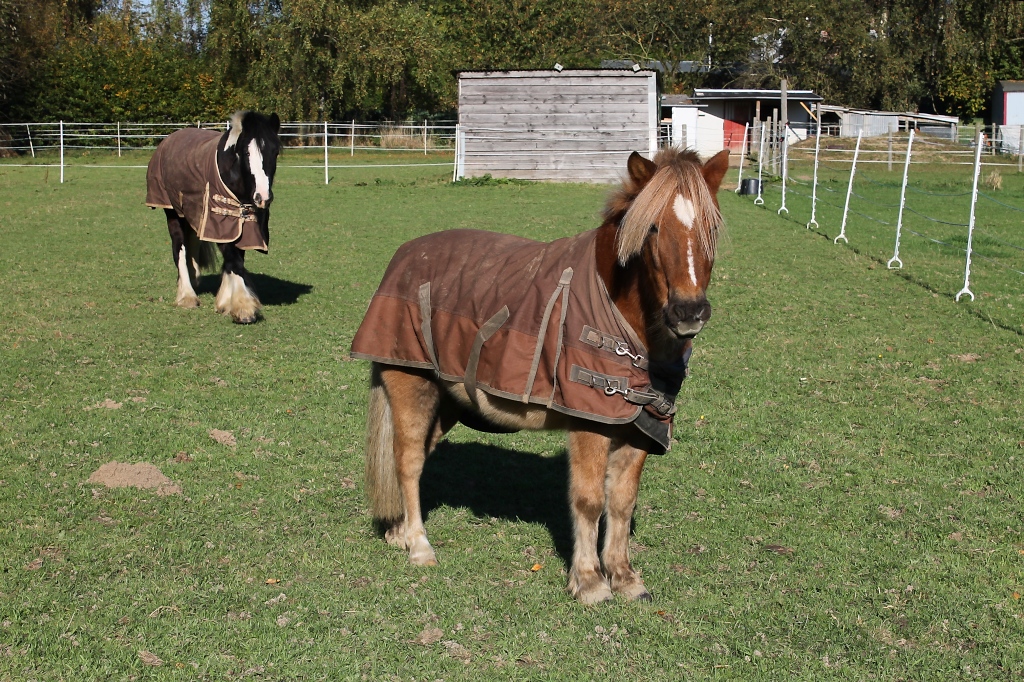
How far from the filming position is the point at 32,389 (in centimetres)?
732

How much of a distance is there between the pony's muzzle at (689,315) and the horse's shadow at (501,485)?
5.45 feet

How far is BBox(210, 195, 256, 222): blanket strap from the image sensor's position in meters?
10.2

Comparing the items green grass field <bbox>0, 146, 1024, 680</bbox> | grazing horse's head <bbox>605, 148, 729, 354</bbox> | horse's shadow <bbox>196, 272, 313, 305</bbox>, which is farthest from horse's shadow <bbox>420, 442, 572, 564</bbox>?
horse's shadow <bbox>196, 272, 313, 305</bbox>

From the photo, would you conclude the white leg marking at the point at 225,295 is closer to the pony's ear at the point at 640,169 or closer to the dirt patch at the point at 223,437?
the dirt patch at the point at 223,437

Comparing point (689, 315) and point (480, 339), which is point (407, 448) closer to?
point (480, 339)

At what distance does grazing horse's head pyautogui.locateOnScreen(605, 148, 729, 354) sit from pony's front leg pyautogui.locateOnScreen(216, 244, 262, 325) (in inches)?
274

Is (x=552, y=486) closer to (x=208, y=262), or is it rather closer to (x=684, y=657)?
(x=684, y=657)

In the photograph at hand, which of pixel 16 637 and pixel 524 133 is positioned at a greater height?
pixel 524 133

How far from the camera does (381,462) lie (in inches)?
190

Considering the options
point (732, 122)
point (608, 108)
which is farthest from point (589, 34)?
point (608, 108)

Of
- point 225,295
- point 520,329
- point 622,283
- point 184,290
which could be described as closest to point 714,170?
point 622,283

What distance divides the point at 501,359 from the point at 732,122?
47638 millimetres

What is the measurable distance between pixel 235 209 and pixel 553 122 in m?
19.6

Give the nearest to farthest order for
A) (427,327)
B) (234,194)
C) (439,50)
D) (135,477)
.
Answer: (427,327) < (135,477) < (234,194) < (439,50)
